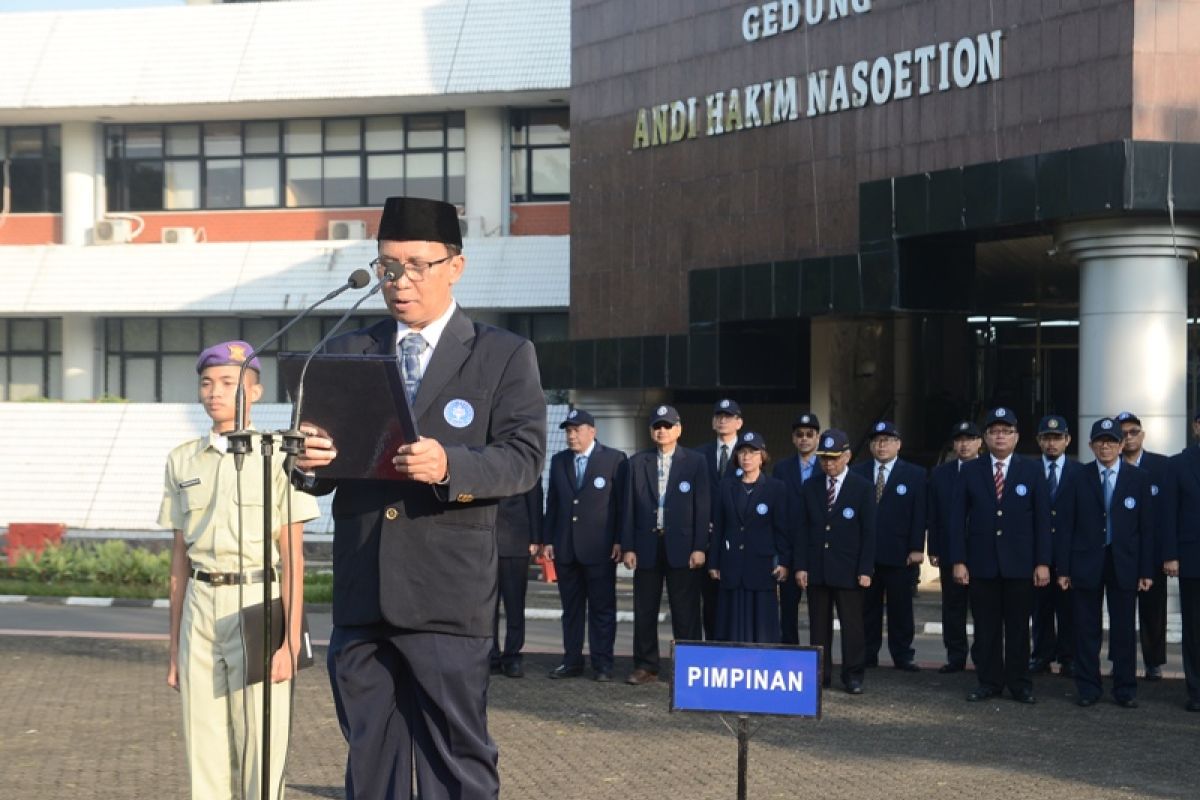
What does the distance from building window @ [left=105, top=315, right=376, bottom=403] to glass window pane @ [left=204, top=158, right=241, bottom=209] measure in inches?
98.6

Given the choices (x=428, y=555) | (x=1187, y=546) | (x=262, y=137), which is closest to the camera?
(x=428, y=555)

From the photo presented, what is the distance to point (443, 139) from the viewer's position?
39531mm

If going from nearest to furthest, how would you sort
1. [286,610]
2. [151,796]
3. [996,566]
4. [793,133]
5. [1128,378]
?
1. [286,610]
2. [151,796]
3. [996,566]
4. [1128,378]
5. [793,133]

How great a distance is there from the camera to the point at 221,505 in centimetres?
746

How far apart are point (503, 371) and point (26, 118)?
36844 millimetres

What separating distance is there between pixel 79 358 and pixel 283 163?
243 inches

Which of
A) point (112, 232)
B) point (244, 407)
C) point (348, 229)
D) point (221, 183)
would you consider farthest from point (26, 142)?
point (244, 407)

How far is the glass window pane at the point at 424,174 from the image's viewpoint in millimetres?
39594

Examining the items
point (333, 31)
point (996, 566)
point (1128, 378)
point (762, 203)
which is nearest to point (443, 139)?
point (333, 31)

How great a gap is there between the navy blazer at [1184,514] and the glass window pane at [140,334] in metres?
30.9

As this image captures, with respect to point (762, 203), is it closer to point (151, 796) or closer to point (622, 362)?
point (622, 362)

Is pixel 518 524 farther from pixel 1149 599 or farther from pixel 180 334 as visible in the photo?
pixel 180 334

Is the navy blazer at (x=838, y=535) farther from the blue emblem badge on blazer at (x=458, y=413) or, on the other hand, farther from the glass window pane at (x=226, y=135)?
the glass window pane at (x=226, y=135)

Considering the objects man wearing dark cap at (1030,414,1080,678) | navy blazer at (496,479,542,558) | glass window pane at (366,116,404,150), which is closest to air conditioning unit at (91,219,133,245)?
glass window pane at (366,116,404,150)
